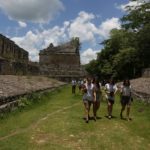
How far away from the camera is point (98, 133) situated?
50.9 ft

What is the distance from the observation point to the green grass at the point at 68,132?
13.6 metres

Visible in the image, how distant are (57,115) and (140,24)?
33529 millimetres

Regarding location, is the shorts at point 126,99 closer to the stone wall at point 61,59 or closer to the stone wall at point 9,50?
the stone wall at point 9,50

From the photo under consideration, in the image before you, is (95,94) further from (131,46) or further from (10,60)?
(131,46)

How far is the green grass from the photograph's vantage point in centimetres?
1357

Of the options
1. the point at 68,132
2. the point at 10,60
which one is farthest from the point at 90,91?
the point at 10,60

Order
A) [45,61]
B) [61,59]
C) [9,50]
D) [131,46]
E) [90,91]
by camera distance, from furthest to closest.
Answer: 1. [61,59]
2. [45,61]
3. [131,46]
4. [9,50]
5. [90,91]

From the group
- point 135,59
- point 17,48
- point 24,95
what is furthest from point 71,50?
point 24,95

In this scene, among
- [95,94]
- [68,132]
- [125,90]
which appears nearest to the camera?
[68,132]

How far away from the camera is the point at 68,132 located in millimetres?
15227

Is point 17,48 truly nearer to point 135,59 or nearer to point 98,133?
point 135,59

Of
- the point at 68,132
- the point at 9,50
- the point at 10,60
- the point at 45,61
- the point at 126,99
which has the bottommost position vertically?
the point at 68,132

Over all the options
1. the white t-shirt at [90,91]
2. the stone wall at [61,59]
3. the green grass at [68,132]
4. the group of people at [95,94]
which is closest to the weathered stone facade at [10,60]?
the green grass at [68,132]

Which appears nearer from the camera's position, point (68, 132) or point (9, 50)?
point (68, 132)
